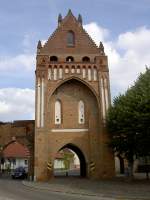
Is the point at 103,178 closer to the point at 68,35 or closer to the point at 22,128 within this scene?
the point at 22,128

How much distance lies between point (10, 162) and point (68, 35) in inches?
1895

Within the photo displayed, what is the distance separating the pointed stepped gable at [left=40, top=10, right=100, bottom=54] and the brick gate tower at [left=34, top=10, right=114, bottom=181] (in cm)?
12

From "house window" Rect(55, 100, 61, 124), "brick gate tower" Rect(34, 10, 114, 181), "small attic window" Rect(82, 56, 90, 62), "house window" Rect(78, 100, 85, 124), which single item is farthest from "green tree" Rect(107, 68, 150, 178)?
"small attic window" Rect(82, 56, 90, 62)

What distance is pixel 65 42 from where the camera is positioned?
4391 centimetres

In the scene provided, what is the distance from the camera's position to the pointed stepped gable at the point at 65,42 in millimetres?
43375

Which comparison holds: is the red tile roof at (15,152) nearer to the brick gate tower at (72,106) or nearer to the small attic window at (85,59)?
the brick gate tower at (72,106)

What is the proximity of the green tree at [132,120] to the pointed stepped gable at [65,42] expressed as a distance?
9064 mm

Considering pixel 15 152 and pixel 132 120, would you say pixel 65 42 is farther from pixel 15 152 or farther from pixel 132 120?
pixel 15 152

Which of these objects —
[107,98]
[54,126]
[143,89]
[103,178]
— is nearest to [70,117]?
[54,126]

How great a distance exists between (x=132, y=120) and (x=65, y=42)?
15360 millimetres

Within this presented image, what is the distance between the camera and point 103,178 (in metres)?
38.5

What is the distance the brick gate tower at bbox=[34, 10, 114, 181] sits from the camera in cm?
3919

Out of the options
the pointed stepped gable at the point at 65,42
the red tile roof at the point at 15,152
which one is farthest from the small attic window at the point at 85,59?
the red tile roof at the point at 15,152

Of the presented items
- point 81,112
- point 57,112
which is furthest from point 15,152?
point 81,112
